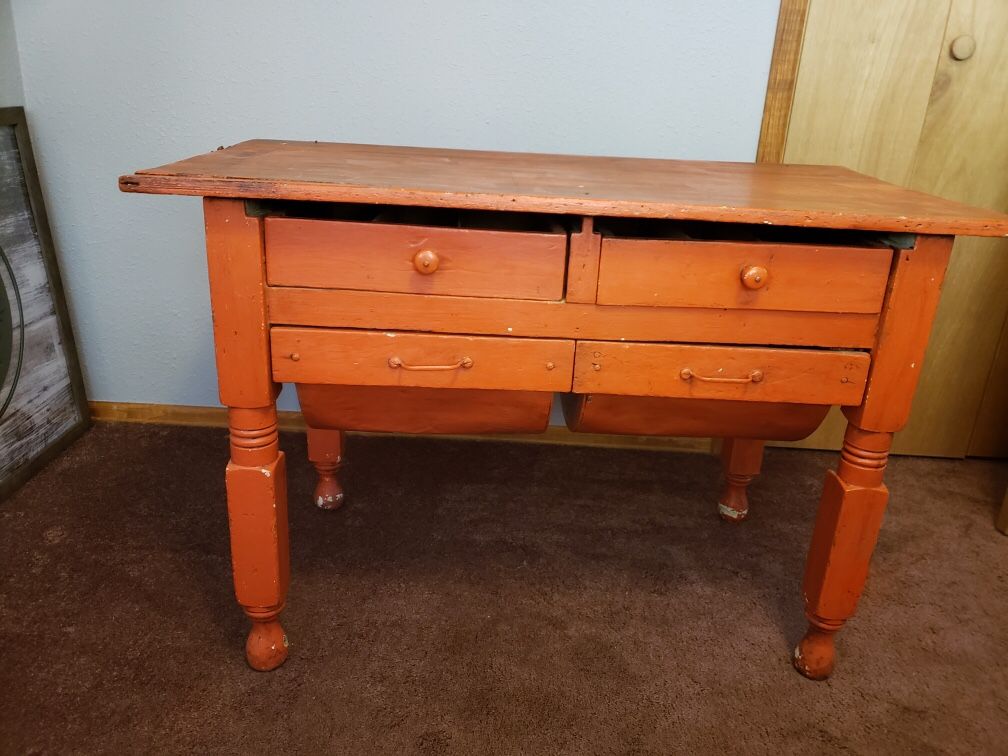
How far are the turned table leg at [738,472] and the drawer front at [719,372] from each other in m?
0.57

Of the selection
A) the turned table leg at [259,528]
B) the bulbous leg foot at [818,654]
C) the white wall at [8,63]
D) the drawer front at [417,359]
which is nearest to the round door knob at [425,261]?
the drawer front at [417,359]

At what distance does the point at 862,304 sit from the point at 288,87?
55.5 inches

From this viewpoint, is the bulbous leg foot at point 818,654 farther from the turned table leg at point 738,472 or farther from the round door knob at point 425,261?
the round door knob at point 425,261

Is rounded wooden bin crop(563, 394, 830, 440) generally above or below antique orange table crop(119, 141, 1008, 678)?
below

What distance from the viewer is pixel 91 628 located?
143 centimetres

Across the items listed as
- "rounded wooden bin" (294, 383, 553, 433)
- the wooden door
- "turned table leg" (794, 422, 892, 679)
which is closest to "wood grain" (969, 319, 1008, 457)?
the wooden door

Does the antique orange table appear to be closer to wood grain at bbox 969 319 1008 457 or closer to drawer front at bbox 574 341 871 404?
drawer front at bbox 574 341 871 404

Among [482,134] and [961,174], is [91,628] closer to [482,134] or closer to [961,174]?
[482,134]

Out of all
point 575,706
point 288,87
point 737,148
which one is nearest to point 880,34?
point 737,148

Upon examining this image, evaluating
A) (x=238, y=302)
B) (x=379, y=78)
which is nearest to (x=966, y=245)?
(x=379, y=78)

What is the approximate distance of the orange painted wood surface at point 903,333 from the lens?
3.88 feet

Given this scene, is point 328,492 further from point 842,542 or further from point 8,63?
point 8,63

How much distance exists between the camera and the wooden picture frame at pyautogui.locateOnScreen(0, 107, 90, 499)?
72.4 inches

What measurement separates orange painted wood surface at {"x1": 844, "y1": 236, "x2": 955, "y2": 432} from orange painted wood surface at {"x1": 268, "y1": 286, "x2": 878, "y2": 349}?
0.12ft
